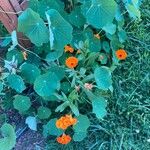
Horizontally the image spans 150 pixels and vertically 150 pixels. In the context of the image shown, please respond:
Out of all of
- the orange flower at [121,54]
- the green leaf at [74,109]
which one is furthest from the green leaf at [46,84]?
the orange flower at [121,54]

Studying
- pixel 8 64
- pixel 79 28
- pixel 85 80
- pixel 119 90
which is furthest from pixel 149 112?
pixel 8 64

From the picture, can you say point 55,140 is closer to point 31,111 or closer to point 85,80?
point 31,111

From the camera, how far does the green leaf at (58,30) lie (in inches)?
73.1

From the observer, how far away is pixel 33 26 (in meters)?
1.85

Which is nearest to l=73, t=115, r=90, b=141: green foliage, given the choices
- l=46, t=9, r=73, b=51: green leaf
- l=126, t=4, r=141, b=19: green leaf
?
l=46, t=9, r=73, b=51: green leaf

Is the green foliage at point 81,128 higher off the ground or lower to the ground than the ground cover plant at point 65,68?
lower

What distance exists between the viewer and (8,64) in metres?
1.99

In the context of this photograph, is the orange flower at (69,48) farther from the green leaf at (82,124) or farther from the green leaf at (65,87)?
the green leaf at (82,124)

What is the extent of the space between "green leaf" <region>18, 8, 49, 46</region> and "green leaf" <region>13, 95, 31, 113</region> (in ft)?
1.03

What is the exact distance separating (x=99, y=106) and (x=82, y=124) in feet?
0.40

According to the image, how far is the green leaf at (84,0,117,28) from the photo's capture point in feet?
6.25

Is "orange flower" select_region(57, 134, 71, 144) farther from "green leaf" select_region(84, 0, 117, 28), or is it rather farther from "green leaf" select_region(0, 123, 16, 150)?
"green leaf" select_region(84, 0, 117, 28)

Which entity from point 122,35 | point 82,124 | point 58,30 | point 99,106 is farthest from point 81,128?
point 122,35

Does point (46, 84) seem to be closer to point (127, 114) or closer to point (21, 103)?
point (21, 103)
